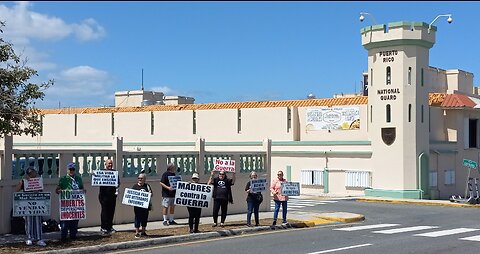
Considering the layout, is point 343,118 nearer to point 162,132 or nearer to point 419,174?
point 419,174

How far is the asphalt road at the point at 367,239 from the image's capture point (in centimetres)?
1492

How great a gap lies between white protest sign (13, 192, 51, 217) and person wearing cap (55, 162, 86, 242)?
0.45 m

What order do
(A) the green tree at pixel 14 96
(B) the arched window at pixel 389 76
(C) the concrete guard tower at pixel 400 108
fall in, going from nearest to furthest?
1. (A) the green tree at pixel 14 96
2. (C) the concrete guard tower at pixel 400 108
3. (B) the arched window at pixel 389 76

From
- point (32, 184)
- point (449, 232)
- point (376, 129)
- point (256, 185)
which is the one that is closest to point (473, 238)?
point (449, 232)

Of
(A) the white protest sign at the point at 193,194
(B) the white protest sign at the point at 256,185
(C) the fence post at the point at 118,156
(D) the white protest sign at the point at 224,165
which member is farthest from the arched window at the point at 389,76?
(C) the fence post at the point at 118,156

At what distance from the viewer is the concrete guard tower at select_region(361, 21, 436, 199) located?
36.1 metres

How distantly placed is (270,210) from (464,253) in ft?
34.9

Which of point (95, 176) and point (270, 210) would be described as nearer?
point (95, 176)

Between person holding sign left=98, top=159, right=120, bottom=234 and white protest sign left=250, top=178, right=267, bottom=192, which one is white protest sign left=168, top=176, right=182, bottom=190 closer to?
person holding sign left=98, top=159, right=120, bottom=234

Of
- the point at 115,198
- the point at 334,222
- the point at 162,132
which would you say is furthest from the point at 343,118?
the point at 115,198

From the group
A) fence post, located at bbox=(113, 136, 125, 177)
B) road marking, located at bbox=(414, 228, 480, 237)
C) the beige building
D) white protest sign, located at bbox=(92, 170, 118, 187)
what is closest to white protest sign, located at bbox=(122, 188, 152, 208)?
white protest sign, located at bbox=(92, 170, 118, 187)

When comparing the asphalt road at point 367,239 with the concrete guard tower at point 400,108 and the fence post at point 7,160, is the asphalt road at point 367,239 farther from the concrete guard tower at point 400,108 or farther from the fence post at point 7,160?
the concrete guard tower at point 400,108

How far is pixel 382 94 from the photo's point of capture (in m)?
36.9

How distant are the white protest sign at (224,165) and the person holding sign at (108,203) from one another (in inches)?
162
